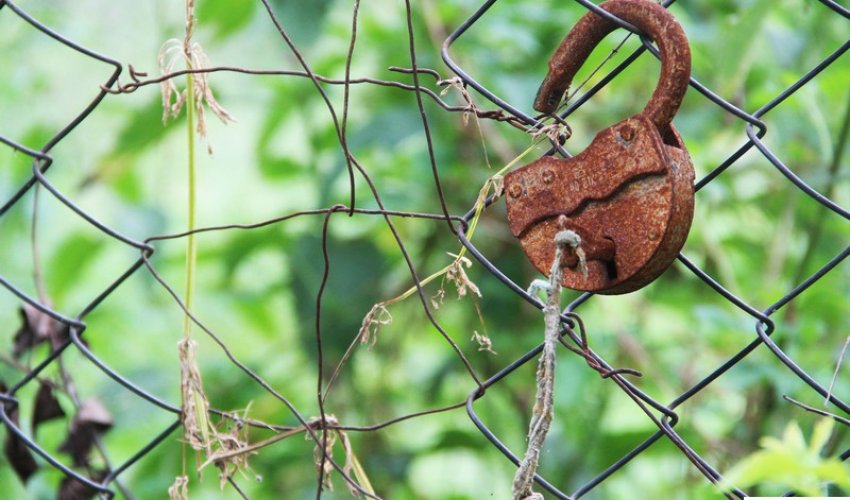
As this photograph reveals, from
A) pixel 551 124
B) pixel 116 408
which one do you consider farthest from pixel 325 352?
pixel 551 124

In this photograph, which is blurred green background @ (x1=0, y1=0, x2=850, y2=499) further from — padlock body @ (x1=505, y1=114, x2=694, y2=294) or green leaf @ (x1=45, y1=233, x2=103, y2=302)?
padlock body @ (x1=505, y1=114, x2=694, y2=294)

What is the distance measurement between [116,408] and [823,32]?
1.20m

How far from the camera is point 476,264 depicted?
170 cm

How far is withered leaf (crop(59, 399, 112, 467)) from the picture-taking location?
3.62 ft

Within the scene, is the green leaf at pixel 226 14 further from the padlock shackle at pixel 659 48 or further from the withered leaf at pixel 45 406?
the padlock shackle at pixel 659 48

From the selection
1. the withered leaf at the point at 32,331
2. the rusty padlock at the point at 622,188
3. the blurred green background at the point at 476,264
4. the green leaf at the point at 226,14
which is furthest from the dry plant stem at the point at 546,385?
the green leaf at the point at 226,14

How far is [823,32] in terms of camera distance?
4.40ft

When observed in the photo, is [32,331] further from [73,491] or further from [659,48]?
[659,48]

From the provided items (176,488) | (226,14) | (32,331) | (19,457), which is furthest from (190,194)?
(226,14)

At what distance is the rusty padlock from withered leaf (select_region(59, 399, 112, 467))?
640 mm

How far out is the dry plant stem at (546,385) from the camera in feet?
2.06

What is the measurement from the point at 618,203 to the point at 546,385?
13 cm

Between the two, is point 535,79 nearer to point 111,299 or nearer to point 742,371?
point 742,371

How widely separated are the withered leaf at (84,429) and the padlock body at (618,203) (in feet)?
2.11
